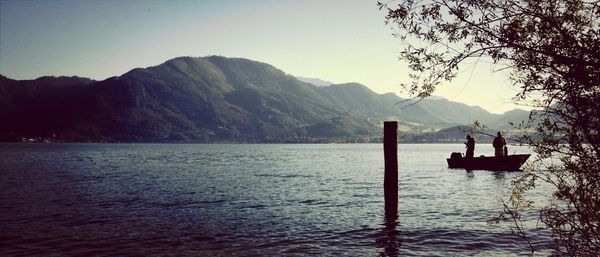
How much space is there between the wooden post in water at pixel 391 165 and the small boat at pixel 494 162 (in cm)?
2526

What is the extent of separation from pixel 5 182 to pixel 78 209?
2088 centimetres

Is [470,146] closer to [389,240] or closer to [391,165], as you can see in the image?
[391,165]

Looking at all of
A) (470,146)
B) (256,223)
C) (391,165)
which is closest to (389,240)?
(391,165)

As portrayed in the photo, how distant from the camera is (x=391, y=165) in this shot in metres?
19.5

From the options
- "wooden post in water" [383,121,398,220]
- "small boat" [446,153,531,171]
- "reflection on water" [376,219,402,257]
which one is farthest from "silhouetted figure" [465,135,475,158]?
"reflection on water" [376,219,402,257]

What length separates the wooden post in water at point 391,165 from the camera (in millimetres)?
19250

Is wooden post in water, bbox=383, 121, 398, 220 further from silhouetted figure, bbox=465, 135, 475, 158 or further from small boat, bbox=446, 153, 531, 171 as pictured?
silhouetted figure, bbox=465, 135, 475, 158

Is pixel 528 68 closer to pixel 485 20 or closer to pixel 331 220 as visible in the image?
pixel 485 20

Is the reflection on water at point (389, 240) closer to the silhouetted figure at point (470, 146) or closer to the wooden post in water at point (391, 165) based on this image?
the wooden post in water at point (391, 165)

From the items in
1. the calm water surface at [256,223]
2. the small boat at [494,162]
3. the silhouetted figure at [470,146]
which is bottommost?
the calm water surface at [256,223]

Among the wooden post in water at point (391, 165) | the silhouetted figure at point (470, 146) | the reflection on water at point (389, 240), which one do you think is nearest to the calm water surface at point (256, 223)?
the reflection on water at point (389, 240)

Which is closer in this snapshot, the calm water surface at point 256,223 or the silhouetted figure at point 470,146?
the calm water surface at point 256,223

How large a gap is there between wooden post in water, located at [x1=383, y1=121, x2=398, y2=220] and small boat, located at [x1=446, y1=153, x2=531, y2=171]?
25.3 meters

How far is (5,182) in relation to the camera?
37469 millimetres
